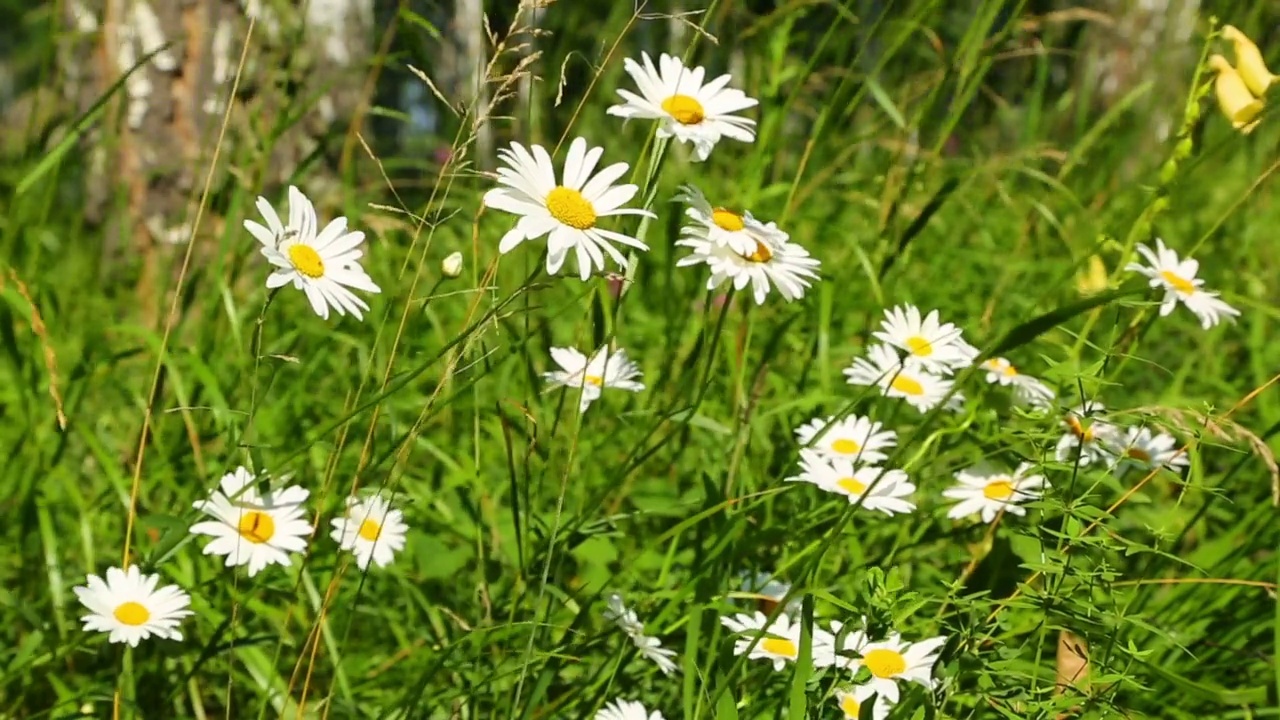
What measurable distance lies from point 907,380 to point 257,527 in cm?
70

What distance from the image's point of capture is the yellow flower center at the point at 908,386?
135 centimetres

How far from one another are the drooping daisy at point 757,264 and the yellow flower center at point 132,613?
558mm

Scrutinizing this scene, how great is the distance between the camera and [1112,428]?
1.32 meters

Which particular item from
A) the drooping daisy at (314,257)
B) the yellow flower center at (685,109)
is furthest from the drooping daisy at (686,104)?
the drooping daisy at (314,257)

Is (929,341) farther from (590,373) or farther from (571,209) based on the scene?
(571,209)

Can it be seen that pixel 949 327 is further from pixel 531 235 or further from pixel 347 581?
pixel 347 581

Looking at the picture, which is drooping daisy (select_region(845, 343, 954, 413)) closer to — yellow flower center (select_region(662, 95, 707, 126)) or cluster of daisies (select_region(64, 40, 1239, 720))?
cluster of daisies (select_region(64, 40, 1239, 720))

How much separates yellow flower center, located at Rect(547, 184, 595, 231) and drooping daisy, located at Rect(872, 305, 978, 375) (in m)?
0.38

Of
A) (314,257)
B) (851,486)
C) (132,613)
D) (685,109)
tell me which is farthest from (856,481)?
(132,613)

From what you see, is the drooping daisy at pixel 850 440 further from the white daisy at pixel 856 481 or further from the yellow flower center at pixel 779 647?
the yellow flower center at pixel 779 647

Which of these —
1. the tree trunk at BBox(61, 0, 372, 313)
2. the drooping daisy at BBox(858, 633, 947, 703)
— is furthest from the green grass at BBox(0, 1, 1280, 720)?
the tree trunk at BBox(61, 0, 372, 313)

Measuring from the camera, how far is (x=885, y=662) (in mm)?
981

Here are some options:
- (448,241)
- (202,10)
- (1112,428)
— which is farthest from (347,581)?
(202,10)

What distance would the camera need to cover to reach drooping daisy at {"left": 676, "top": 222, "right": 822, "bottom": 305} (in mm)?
1070
